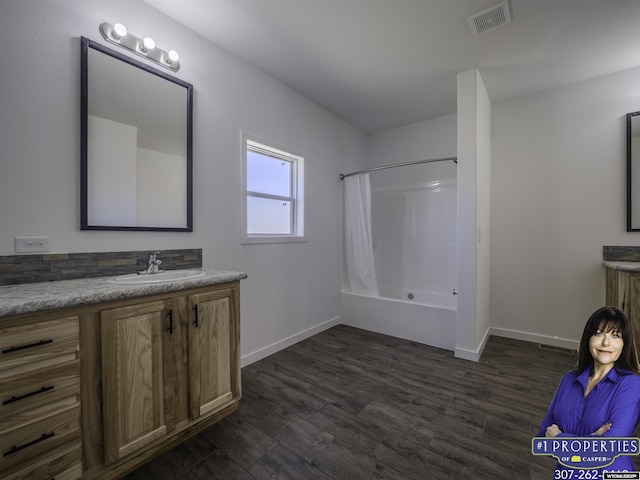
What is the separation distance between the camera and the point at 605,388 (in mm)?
596

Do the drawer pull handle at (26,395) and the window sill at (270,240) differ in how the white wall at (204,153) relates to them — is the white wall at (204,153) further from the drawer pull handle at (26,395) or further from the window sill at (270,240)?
the drawer pull handle at (26,395)

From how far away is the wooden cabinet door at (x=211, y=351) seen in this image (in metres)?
1.56

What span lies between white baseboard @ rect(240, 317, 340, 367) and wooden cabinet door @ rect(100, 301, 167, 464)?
3.42 feet

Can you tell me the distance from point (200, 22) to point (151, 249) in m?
1.63

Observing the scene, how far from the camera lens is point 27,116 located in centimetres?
141

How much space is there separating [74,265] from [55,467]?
36.7 inches

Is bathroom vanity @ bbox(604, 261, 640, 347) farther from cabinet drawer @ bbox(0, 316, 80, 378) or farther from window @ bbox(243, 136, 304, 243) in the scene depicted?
cabinet drawer @ bbox(0, 316, 80, 378)

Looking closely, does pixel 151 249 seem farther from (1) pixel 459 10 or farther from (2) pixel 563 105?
(2) pixel 563 105

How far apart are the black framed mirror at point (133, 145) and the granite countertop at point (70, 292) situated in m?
0.38

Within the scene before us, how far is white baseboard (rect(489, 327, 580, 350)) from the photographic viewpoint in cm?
280

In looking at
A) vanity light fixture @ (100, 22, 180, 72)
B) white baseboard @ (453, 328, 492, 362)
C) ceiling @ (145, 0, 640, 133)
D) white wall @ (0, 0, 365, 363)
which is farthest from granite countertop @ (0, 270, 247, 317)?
Answer: white baseboard @ (453, 328, 492, 362)

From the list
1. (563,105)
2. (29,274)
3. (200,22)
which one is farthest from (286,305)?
(563,105)

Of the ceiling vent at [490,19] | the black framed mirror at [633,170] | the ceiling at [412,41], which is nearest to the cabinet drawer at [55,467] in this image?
the ceiling at [412,41]

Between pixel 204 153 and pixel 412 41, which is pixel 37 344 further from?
pixel 412 41
